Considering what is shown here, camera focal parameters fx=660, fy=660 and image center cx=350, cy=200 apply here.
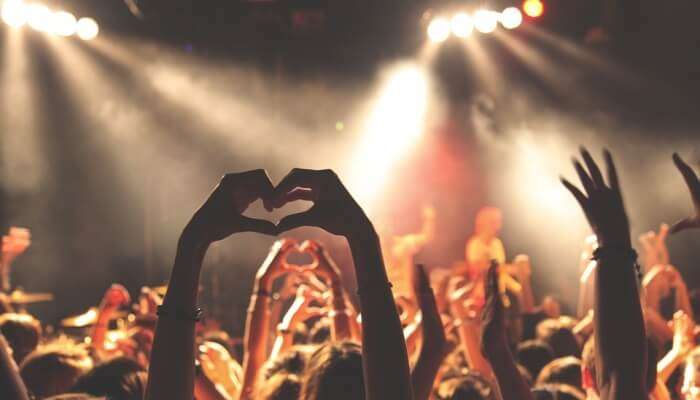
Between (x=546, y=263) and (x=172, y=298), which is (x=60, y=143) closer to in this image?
(x=546, y=263)

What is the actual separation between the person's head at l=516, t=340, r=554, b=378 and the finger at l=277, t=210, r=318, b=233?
2552 mm

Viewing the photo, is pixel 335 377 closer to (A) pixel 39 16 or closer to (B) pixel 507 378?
(B) pixel 507 378

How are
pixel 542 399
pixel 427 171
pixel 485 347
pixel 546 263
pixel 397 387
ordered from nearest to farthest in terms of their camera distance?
1. pixel 397 387
2. pixel 485 347
3. pixel 542 399
4. pixel 546 263
5. pixel 427 171

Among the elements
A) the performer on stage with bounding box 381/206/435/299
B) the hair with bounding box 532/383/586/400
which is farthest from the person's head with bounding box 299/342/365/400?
the performer on stage with bounding box 381/206/435/299

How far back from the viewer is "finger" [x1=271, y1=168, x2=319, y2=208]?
1.46 meters

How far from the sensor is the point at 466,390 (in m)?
2.06

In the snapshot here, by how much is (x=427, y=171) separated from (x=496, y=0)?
4.09 meters


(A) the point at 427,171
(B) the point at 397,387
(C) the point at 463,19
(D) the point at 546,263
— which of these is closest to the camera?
(B) the point at 397,387

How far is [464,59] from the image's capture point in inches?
494

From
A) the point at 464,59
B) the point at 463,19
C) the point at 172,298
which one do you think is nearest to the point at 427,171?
the point at 464,59

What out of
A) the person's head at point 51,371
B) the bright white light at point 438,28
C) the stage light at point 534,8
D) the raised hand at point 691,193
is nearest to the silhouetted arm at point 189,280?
A: the raised hand at point 691,193

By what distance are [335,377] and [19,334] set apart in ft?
7.85

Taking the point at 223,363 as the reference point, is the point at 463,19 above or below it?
above

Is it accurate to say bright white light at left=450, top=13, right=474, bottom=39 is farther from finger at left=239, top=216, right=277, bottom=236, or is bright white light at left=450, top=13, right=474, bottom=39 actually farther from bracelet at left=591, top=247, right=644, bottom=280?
finger at left=239, top=216, right=277, bottom=236
